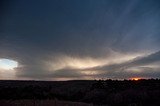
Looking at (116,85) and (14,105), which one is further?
(116,85)

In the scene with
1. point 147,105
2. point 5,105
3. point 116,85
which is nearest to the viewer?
point 5,105

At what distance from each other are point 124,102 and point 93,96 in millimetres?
7980

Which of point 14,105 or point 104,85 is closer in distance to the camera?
point 14,105

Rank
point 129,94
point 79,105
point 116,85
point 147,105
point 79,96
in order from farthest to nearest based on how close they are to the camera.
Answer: point 116,85, point 79,96, point 129,94, point 147,105, point 79,105

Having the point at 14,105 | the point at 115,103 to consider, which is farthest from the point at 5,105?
the point at 115,103

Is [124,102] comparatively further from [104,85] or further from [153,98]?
[104,85]

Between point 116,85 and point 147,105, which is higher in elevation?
point 116,85

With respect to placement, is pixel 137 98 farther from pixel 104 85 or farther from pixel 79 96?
pixel 104 85

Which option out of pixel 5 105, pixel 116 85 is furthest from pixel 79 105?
pixel 116 85

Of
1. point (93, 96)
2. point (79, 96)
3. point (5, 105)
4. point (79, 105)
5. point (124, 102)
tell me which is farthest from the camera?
point (79, 96)

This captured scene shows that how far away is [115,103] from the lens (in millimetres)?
38281

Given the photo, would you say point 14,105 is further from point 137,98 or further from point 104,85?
point 104,85

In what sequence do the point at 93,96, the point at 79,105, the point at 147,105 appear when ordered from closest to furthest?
1. the point at 79,105
2. the point at 147,105
3. the point at 93,96

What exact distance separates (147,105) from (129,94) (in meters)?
6.92
